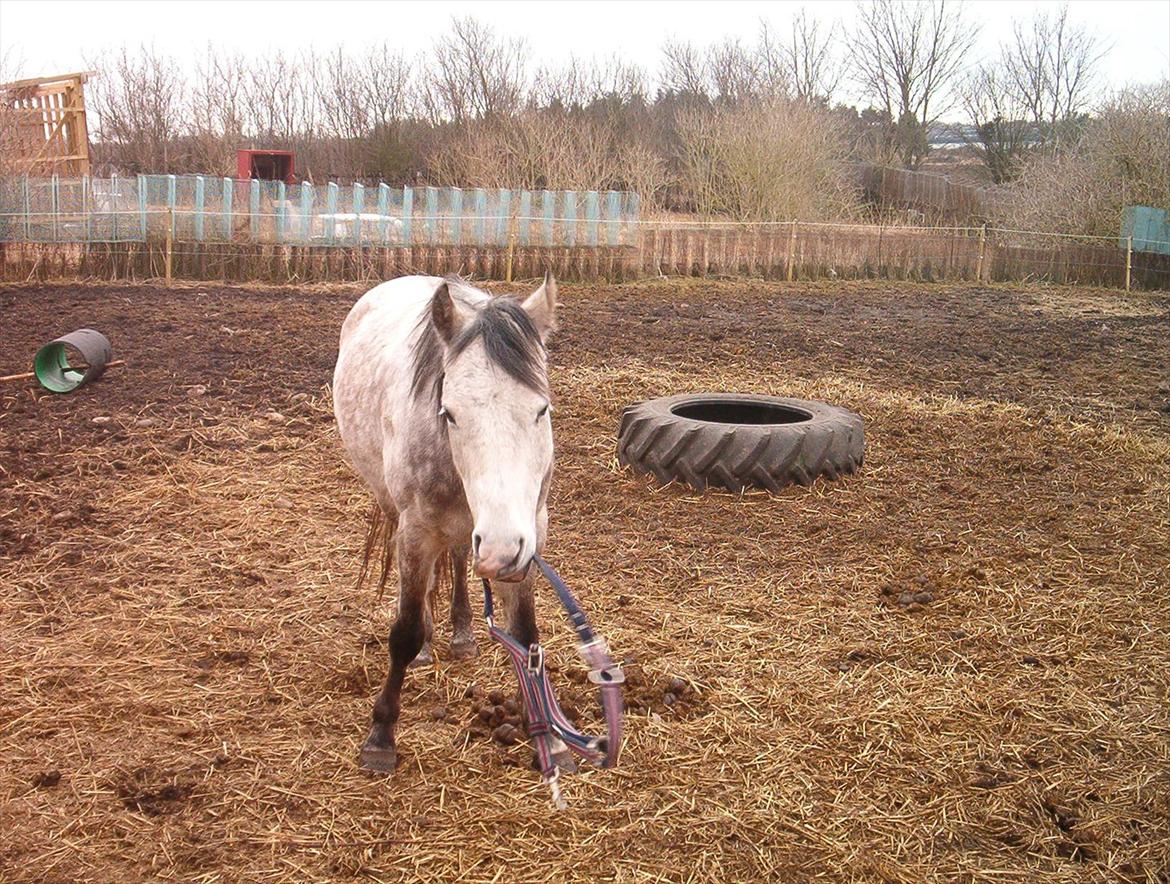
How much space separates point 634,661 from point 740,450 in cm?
230

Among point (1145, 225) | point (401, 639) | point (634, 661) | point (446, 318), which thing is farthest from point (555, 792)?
point (1145, 225)

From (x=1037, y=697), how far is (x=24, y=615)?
4410 millimetres

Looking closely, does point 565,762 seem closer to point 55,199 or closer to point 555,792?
point 555,792

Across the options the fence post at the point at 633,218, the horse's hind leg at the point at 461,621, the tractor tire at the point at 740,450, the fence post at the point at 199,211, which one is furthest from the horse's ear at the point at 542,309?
the fence post at the point at 633,218

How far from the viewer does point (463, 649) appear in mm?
4242

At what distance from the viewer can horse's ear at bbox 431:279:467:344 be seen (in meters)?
3.03

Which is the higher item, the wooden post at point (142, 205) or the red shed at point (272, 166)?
→ the red shed at point (272, 166)

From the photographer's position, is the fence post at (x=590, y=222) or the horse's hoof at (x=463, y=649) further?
the fence post at (x=590, y=222)

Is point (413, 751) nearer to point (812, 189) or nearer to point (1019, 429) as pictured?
point (1019, 429)

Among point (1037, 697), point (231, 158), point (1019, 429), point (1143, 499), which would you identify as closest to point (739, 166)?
point (231, 158)

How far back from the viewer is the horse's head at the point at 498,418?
8.37 ft

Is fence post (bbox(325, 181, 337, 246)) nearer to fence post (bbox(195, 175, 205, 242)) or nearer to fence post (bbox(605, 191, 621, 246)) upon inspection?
fence post (bbox(195, 175, 205, 242))

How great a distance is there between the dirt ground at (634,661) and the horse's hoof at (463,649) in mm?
57

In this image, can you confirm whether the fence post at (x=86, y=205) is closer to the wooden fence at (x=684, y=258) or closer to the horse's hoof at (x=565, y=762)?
the wooden fence at (x=684, y=258)
